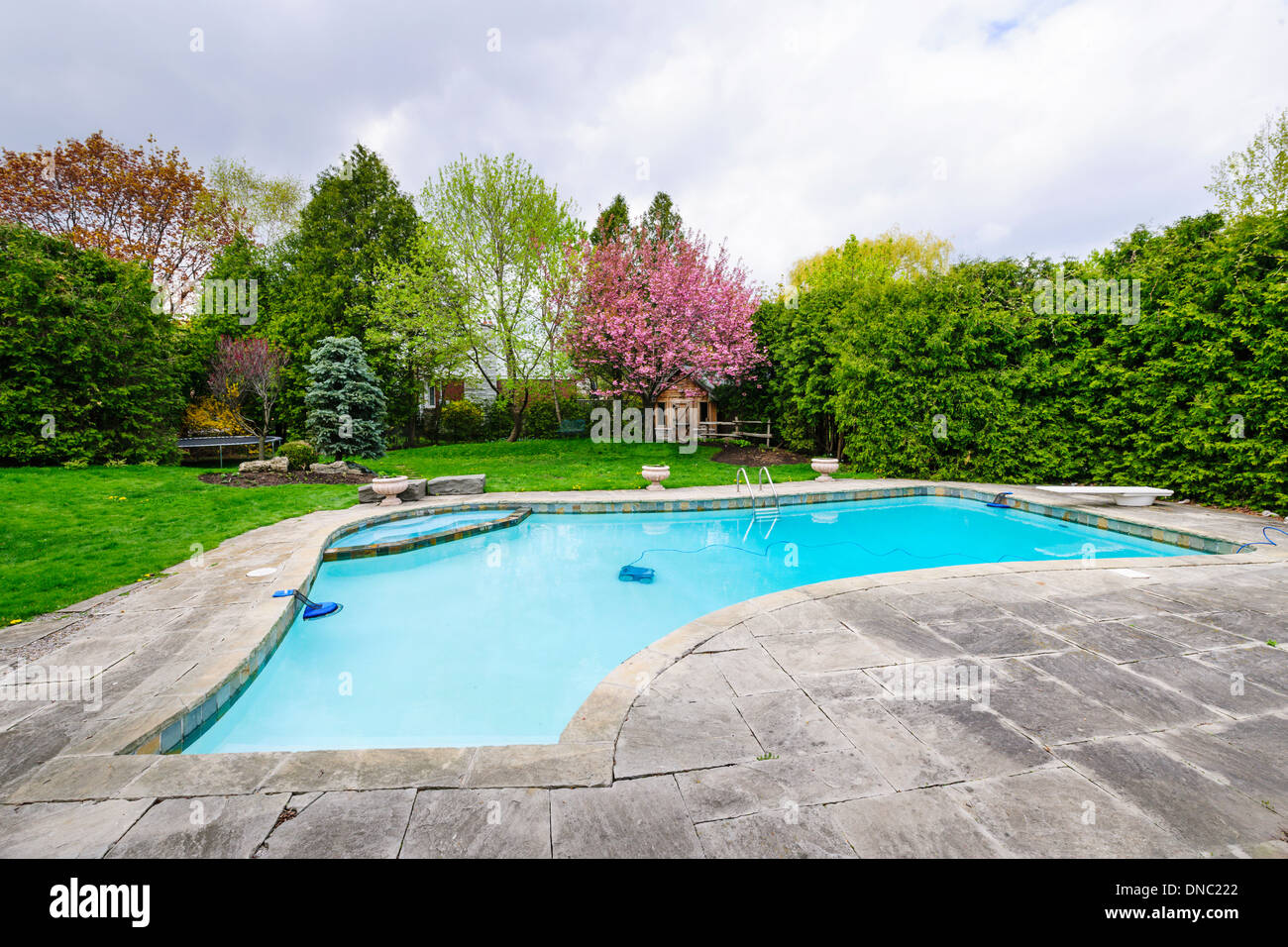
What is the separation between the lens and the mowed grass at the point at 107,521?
454 centimetres

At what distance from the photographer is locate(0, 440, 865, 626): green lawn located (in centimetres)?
469

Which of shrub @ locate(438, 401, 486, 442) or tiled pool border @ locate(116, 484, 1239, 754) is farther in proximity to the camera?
shrub @ locate(438, 401, 486, 442)

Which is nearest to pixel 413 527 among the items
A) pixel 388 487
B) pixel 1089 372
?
pixel 388 487

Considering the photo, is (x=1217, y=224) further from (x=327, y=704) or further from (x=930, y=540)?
(x=327, y=704)

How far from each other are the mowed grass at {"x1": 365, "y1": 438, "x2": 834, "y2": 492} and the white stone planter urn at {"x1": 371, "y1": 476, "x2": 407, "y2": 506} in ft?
5.78

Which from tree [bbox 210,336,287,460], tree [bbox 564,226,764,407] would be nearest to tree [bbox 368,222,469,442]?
tree [bbox 210,336,287,460]

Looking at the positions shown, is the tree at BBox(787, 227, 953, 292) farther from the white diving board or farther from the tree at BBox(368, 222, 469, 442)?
the white diving board

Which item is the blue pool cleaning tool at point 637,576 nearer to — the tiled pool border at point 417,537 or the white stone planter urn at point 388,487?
the tiled pool border at point 417,537

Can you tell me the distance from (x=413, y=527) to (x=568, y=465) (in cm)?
654

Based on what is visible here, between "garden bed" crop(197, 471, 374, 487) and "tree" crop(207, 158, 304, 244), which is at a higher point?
"tree" crop(207, 158, 304, 244)

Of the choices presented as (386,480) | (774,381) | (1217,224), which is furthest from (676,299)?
(1217,224)

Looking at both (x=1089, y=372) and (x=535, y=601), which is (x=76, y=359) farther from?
(x=1089, y=372)

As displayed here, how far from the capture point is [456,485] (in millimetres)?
9570

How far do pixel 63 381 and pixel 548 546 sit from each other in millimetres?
11691
